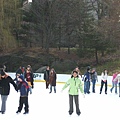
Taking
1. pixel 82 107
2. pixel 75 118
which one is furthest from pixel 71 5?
pixel 75 118

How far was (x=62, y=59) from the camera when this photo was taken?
103 ft

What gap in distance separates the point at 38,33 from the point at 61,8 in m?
4.13

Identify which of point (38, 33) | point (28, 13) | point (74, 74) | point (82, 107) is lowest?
point (82, 107)

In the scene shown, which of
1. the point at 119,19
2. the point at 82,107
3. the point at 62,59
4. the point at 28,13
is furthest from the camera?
the point at 28,13

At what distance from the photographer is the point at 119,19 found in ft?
95.9

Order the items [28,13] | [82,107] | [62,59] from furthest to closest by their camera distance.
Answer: [28,13] < [62,59] < [82,107]

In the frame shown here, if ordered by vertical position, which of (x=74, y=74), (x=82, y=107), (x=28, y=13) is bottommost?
(x=82, y=107)

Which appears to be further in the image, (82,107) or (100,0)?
(100,0)

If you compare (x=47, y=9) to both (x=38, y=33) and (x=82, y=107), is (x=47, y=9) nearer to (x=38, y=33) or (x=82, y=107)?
(x=38, y=33)

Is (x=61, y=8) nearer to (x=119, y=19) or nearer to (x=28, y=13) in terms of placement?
(x=28, y=13)

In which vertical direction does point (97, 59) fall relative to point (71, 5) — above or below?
below

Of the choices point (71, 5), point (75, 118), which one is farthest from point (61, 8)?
point (75, 118)

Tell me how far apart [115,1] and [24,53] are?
36.8 feet

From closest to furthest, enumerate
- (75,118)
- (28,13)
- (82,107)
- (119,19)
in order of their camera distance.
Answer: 1. (75,118)
2. (82,107)
3. (119,19)
4. (28,13)
